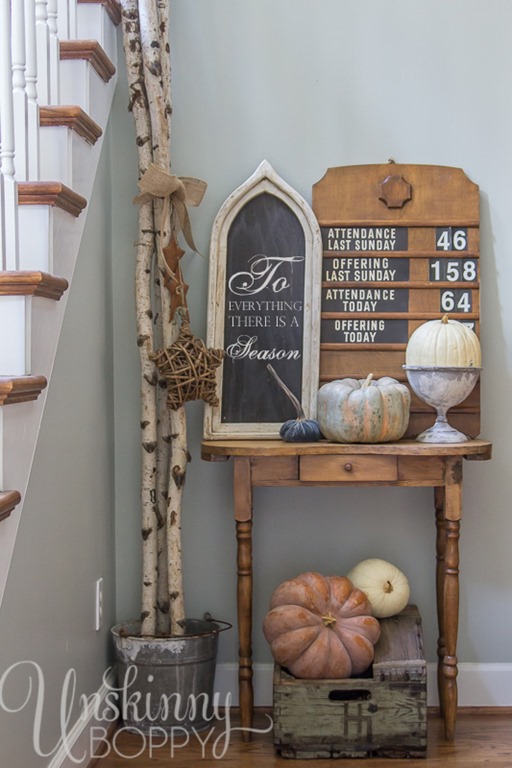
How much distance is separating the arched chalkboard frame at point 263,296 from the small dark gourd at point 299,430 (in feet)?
0.48

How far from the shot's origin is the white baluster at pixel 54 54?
224 cm

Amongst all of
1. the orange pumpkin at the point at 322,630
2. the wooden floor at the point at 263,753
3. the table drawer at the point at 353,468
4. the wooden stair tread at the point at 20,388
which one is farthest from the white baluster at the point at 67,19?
the wooden floor at the point at 263,753

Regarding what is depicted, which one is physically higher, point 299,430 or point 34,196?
point 34,196

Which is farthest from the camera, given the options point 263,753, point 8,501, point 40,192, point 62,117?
point 263,753

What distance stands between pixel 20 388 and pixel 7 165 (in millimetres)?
479

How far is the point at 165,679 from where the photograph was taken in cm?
261

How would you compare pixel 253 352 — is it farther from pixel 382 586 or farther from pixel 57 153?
pixel 57 153

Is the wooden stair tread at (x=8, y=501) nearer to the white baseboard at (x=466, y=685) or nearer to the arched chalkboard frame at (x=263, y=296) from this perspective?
the arched chalkboard frame at (x=263, y=296)

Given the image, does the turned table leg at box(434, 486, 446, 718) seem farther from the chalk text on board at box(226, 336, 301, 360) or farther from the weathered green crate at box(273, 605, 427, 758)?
the chalk text on board at box(226, 336, 301, 360)

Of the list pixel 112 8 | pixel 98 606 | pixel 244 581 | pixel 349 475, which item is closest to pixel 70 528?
pixel 98 606

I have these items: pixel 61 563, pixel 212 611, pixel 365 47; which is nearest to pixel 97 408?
pixel 61 563

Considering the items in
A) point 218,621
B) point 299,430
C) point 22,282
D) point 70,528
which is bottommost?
point 218,621

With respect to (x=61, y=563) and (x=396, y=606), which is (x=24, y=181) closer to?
(x=61, y=563)
